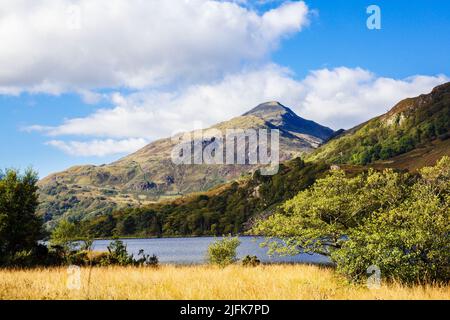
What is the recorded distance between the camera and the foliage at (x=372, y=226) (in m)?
20.0

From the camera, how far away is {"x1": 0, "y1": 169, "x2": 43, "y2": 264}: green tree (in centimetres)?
3684

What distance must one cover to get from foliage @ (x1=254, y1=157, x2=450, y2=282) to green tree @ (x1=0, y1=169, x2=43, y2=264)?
68.6 feet

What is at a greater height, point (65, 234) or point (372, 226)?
point (372, 226)

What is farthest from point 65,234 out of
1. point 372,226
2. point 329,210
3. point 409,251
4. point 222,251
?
point 409,251

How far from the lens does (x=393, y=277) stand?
738 inches

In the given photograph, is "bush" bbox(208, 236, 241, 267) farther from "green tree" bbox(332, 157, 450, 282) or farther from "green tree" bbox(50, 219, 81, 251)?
"green tree" bbox(332, 157, 450, 282)

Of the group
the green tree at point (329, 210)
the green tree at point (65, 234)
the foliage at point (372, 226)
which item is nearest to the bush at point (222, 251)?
the green tree at point (65, 234)

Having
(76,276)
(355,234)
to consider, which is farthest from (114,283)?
(355,234)

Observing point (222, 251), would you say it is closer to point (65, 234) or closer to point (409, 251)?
point (65, 234)

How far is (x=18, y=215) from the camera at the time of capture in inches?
1510

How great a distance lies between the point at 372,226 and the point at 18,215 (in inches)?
1157

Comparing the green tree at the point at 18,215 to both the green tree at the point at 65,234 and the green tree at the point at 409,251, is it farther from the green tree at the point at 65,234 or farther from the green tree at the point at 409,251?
the green tree at the point at 409,251
